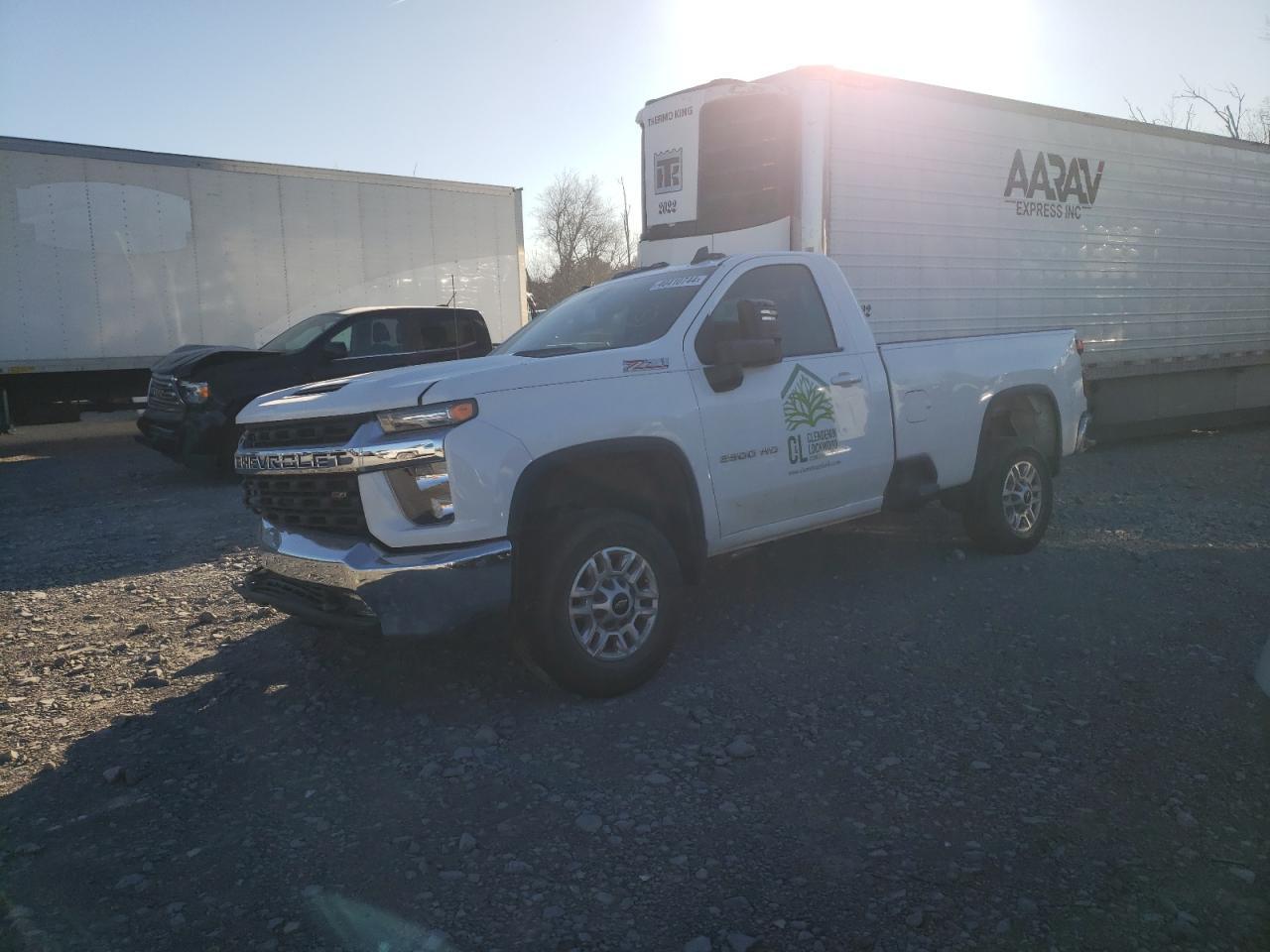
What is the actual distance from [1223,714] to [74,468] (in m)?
11.9

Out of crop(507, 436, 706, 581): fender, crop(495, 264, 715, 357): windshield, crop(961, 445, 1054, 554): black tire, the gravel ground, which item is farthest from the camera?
crop(961, 445, 1054, 554): black tire

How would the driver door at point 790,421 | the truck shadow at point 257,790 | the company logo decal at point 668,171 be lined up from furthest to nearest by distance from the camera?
the company logo decal at point 668,171
the driver door at point 790,421
the truck shadow at point 257,790

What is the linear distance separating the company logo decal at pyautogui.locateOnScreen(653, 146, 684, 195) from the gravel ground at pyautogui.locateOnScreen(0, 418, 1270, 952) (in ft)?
17.9

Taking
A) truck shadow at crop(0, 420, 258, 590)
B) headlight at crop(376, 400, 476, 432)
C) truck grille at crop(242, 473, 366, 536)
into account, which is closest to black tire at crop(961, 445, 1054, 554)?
headlight at crop(376, 400, 476, 432)

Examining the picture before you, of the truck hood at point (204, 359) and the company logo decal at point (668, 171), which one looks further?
the company logo decal at point (668, 171)

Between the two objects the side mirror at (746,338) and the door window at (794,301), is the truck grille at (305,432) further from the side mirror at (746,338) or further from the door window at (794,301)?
the door window at (794,301)

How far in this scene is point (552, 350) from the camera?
477 cm

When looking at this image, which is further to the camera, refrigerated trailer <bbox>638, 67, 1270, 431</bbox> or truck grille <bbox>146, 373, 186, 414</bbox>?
truck grille <bbox>146, 373, 186, 414</bbox>

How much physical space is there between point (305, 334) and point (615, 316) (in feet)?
21.3

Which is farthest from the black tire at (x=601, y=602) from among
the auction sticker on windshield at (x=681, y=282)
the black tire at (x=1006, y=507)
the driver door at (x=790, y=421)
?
the black tire at (x=1006, y=507)

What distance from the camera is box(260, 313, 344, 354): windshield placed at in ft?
33.3

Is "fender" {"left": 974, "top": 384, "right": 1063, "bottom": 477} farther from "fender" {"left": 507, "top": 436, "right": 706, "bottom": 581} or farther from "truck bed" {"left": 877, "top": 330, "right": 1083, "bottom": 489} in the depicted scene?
"fender" {"left": 507, "top": 436, "right": 706, "bottom": 581}

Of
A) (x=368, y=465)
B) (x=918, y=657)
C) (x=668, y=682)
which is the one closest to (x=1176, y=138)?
(x=918, y=657)

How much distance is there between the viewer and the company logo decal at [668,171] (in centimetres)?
997
